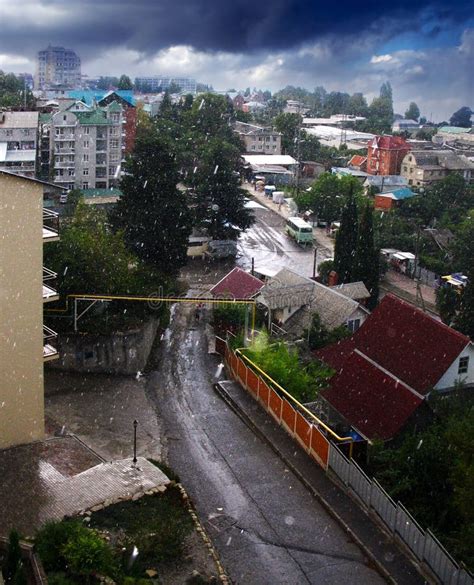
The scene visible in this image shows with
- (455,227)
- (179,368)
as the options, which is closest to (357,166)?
(455,227)

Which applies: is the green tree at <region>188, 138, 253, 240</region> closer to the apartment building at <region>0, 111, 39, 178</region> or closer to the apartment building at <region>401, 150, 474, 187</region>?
the apartment building at <region>0, 111, 39, 178</region>

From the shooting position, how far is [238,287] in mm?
16141

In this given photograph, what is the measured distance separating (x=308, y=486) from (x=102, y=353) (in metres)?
4.87

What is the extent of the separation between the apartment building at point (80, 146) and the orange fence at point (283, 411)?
18.5 metres

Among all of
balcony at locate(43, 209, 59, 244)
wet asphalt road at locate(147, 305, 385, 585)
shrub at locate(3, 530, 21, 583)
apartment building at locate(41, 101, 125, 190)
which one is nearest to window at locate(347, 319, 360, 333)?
wet asphalt road at locate(147, 305, 385, 585)

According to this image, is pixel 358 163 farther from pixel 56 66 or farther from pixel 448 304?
pixel 56 66

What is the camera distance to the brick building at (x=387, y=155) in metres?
37.7

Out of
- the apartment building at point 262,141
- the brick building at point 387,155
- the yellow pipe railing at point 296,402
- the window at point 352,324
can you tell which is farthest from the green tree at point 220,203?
the apartment building at point 262,141

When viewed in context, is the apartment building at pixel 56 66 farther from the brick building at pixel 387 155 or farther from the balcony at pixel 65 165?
the balcony at pixel 65 165

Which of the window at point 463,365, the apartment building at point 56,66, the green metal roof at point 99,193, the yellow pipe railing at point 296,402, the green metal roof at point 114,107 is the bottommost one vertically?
the yellow pipe railing at point 296,402

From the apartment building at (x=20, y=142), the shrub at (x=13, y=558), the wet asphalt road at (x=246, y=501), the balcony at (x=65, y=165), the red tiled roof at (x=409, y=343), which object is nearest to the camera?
the shrub at (x=13, y=558)

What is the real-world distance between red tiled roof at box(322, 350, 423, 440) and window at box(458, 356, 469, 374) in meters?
0.89

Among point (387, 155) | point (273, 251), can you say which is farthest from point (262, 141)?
point (273, 251)

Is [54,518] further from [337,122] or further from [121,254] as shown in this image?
[337,122]
